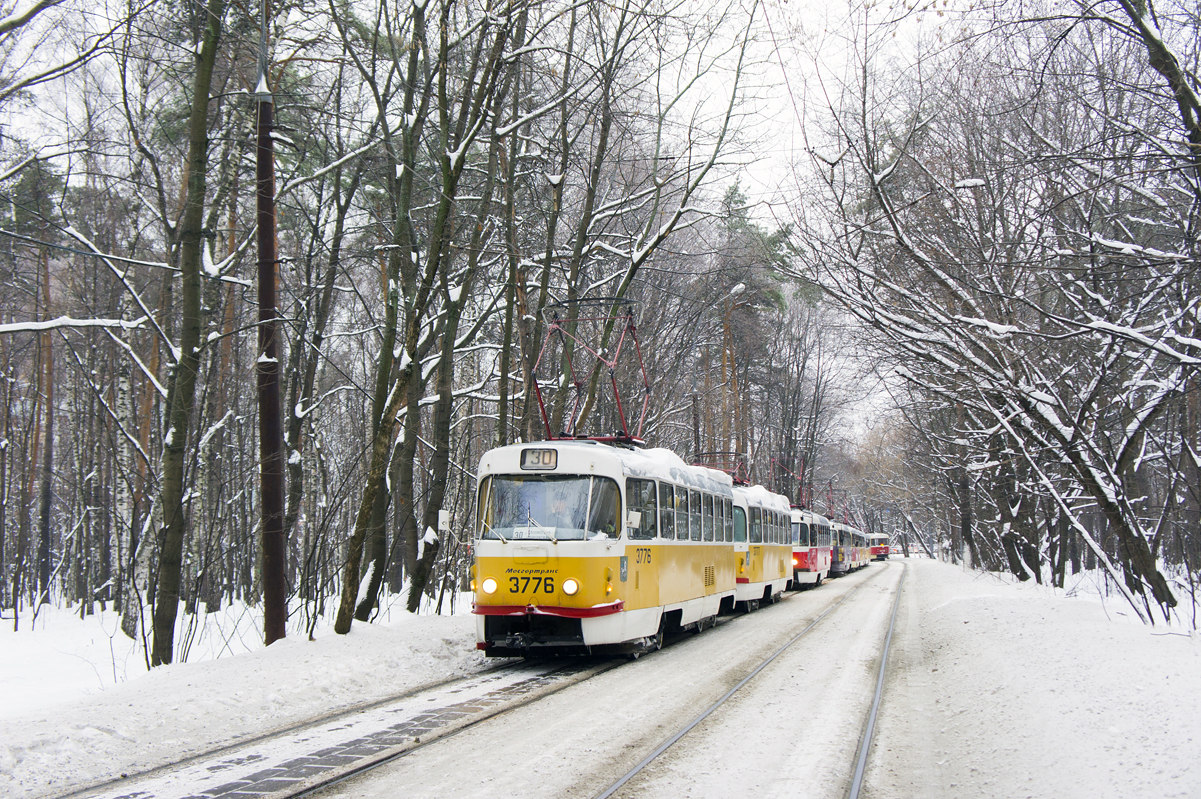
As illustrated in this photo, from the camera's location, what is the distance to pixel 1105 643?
35.2ft

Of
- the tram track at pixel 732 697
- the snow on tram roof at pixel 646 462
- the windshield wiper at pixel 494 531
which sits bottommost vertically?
the tram track at pixel 732 697

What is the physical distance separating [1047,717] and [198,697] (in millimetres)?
7506

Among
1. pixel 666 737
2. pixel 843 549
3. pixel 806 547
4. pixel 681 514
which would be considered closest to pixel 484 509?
pixel 681 514

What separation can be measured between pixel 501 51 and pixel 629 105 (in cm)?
719

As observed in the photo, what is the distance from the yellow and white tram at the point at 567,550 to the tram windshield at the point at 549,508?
13 mm

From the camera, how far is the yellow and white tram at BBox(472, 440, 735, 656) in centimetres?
1164

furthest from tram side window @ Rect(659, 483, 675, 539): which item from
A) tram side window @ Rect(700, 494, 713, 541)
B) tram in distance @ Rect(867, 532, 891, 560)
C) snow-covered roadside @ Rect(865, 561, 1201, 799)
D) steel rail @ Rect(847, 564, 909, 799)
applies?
tram in distance @ Rect(867, 532, 891, 560)

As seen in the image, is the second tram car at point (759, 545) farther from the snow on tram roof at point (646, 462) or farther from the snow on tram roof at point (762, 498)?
the snow on tram roof at point (646, 462)

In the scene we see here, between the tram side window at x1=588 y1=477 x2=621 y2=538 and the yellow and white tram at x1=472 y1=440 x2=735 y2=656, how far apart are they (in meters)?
0.01

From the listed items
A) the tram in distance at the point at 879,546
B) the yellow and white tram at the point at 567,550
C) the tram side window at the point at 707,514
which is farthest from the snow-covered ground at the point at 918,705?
the tram in distance at the point at 879,546

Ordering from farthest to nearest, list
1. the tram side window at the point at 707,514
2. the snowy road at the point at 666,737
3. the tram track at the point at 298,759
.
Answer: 1. the tram side window at the point at 707,514
2. the snowy road at the point at 666,737
3. the tram track at the point at 298,759

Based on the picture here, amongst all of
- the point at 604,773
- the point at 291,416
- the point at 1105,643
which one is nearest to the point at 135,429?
the point at 291,416

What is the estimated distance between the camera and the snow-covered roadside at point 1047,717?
6082 mm

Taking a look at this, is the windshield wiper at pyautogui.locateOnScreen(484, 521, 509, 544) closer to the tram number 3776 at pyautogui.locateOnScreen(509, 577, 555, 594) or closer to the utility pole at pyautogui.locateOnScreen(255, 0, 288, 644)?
the tram number 3776 at pyautogui.locateOnScreen(509, 577, 555, 594)
